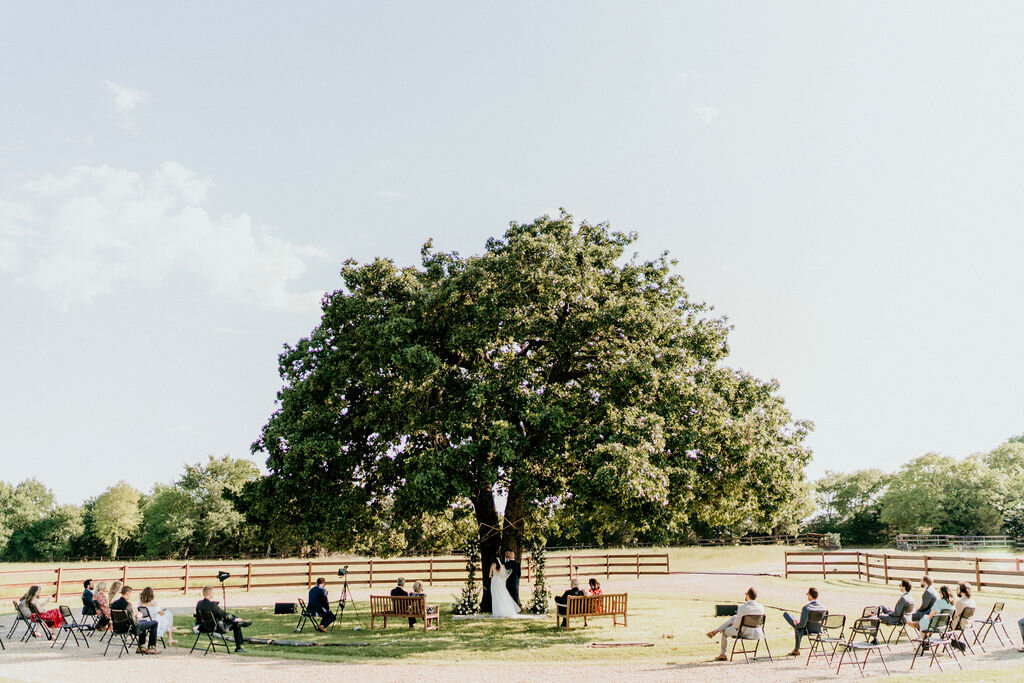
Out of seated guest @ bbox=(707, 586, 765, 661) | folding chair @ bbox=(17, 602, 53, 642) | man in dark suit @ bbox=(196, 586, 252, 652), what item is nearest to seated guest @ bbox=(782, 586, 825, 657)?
seated guest @ bbox=(707, 586, 765, 661)

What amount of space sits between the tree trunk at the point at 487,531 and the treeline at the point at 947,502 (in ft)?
211

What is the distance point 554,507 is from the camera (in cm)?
2134

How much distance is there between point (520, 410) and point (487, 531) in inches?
234

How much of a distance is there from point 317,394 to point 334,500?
367cm

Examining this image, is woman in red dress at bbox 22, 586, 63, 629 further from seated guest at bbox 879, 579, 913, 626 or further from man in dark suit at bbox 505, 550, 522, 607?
seated guest at bbox 879, 579, 913, 626

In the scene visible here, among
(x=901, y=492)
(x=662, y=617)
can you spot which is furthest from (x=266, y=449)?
(x=901, y=492)

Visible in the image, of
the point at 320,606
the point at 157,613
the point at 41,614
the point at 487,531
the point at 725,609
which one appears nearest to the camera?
the point at 157,613

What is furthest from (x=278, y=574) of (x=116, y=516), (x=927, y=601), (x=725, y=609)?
(x=116, y=516)

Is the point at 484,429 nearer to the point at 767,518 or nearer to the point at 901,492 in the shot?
the point at 767,518

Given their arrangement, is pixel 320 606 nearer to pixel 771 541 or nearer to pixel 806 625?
pixel 806 625

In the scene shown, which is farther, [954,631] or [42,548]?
[42,548]

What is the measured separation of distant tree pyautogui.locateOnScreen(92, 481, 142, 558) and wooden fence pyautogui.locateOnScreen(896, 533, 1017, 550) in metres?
81.2

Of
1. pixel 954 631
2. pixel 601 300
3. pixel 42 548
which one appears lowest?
pixel 42 548

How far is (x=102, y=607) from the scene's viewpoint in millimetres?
17875
